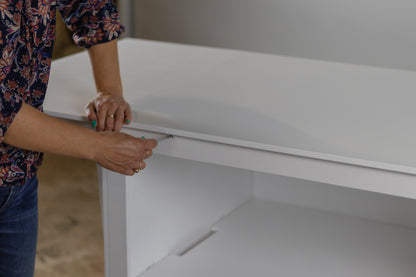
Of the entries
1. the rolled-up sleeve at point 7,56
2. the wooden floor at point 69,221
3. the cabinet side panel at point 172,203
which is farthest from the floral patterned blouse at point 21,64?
the wooden floor at point 69,221

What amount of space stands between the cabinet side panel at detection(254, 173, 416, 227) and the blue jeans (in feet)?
2.70

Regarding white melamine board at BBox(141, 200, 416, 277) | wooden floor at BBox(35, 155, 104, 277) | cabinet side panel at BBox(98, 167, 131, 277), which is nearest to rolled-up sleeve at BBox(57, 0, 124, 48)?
cabinet side panel at BBox(98, 167, 131, 277)

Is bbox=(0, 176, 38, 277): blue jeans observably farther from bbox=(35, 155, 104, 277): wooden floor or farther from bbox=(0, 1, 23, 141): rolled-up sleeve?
bbox=(35, 155, 104, 277): wooden floor

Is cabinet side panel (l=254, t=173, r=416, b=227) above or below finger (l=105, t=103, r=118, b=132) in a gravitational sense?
below

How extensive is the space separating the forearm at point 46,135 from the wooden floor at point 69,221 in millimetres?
1089

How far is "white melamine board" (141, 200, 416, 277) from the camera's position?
1348 mm

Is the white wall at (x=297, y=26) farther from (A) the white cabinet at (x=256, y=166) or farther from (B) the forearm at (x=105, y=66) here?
(B) the forearm at (x=105, y=66)

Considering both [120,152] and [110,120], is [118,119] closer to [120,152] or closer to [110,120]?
[110,120]

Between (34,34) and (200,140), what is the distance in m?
0.32

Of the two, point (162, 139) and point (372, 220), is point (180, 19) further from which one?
point (162, 139)

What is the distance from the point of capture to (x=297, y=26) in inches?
124

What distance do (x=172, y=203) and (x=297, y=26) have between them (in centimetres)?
201

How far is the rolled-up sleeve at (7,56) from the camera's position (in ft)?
2.78

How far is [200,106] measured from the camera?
3.83ft
